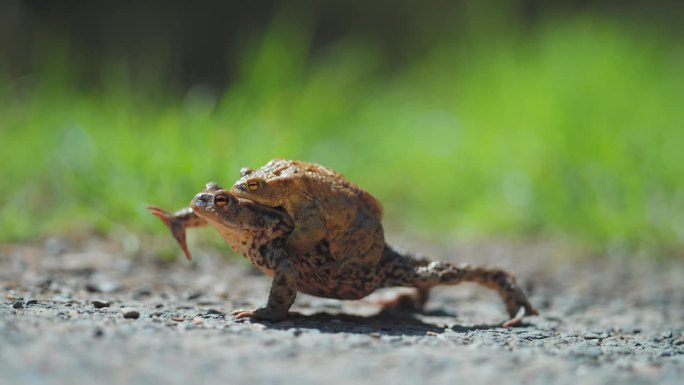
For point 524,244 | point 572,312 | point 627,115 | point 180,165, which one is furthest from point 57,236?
point 627,115

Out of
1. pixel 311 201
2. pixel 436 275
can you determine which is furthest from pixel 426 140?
pixel 311 201

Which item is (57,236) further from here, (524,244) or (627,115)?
(627,115)

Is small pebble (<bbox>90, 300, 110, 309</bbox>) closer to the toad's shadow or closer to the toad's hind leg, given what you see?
the toad's shadow

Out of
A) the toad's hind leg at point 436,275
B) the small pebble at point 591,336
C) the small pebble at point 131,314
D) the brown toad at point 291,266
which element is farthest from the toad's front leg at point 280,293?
the small pebble at point 591,336

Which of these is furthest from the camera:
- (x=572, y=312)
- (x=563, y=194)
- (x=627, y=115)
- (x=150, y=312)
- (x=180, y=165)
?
(x=627, y=115)

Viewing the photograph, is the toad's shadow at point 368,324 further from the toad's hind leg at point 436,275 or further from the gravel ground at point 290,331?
the toad's hind leg at point 436,275

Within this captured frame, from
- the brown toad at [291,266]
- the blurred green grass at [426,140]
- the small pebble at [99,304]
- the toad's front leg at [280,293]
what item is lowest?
the small pebble at [99,304]
